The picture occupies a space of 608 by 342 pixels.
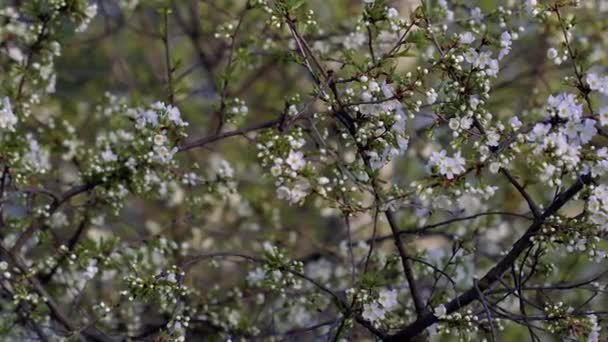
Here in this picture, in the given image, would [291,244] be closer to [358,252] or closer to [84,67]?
[358,252]

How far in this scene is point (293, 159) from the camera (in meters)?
3.13

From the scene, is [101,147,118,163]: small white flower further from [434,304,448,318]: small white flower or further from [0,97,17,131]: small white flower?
[434,304,448,318]: small white flower

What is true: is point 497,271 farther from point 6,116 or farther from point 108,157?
point 6,116

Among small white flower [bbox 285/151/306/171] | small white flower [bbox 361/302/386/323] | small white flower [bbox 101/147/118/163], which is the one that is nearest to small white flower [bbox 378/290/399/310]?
small white flower [bbox 361/302/386/323]

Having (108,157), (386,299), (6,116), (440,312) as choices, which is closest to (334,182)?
(386,299)

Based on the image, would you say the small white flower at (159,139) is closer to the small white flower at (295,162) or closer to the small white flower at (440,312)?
the small white flower at (295,162)

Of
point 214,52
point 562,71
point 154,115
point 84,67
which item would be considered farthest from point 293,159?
point 84,67

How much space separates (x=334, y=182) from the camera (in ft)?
11.1

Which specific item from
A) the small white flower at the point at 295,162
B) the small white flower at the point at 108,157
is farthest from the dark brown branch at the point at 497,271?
the small white flower at the point at 108,157

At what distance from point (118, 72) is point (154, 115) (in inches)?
119

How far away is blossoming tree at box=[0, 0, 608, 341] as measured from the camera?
307 cm

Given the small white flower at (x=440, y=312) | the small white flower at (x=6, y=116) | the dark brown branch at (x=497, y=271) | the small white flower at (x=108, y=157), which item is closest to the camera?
the dark brown branch at (x=497, y=271)

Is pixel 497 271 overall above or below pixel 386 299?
above

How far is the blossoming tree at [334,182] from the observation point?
10.1 ft
